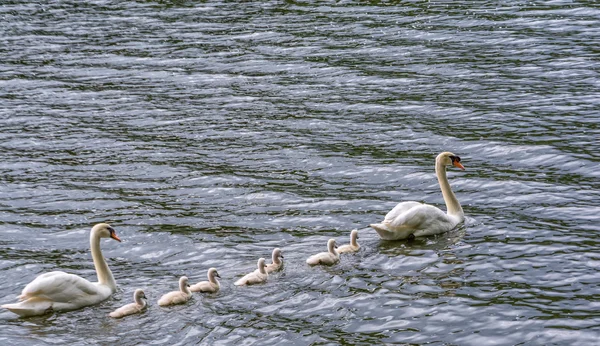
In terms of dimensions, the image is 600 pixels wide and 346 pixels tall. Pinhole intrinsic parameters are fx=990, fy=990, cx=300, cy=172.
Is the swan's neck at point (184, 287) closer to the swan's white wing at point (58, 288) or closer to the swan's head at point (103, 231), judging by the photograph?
the swan's white wing at point (58, 288)

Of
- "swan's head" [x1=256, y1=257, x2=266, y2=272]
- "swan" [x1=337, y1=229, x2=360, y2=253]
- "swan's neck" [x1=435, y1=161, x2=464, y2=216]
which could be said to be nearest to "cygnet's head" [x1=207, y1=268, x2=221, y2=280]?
"swan's head" [x1=256, y1=257, x2=266, y2=272]

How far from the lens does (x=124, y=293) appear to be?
1605 cm

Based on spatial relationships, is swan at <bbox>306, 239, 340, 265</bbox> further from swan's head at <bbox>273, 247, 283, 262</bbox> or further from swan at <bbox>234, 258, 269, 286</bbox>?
swan at <bbox>234, 258, 269, 286</bbox>

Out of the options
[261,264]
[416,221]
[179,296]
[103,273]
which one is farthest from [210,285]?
[416,221]

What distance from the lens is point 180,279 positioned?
15203 millimetres

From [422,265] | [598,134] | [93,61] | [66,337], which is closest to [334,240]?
[422,265]

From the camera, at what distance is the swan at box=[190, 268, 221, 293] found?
A: 15461 mm

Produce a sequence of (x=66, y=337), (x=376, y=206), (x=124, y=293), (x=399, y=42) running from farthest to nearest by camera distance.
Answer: (x=399, y=42), (x=376, y=206), (x=124, y=293), (x=66, y=337)

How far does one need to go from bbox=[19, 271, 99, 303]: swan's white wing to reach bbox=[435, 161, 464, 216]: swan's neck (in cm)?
705

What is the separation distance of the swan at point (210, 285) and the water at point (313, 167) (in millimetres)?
135

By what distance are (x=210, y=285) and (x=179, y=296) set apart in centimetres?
66

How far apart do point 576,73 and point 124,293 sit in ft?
53.4

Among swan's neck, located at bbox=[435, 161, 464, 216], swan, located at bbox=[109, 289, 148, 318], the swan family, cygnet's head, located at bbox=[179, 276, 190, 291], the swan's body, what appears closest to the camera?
swan, located at bbox=[109, 289, 148, 318]

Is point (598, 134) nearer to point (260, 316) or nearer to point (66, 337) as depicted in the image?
point (260, 316)
